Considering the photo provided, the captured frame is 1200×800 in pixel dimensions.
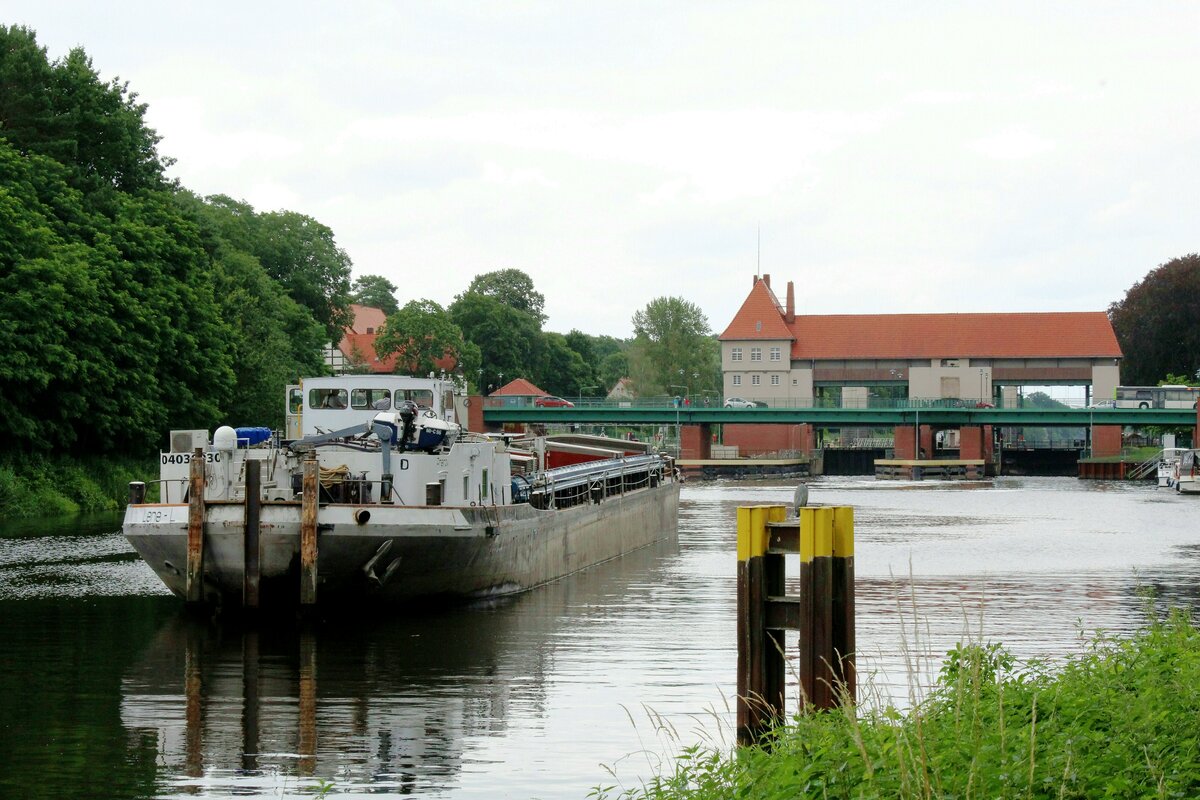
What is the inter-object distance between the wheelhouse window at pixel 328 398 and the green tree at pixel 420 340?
80168mm

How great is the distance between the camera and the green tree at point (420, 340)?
355 feet

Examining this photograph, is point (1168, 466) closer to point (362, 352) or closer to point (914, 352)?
point (914, 352)

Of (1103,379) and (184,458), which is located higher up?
(1103,379)

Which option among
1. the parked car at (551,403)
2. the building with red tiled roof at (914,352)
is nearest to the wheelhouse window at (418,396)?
the parked car at (551,403)

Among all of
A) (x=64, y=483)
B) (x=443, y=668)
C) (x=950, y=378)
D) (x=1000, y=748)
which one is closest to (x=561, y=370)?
(x=950, y=378)

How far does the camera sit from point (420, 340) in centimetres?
10831

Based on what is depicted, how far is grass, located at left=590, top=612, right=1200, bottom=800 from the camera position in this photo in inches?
322

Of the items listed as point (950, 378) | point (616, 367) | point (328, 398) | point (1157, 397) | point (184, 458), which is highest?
point (616, 367)

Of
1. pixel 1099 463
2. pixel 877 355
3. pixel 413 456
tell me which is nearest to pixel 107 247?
pixel 413 456

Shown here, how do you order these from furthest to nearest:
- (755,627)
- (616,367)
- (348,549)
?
(616,367) < (348,549) < (755,627)

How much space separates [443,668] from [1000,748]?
432 inches

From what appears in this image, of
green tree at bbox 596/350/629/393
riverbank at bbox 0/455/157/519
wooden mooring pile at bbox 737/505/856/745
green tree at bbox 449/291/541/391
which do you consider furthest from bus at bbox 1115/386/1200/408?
green tree at bbox 596/350/629/393

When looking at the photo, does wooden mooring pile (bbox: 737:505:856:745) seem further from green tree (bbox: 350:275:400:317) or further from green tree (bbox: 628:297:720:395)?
green tree (bbox: 350:275:400:317)

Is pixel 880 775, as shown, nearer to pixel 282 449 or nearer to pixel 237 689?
pixel 237 689
